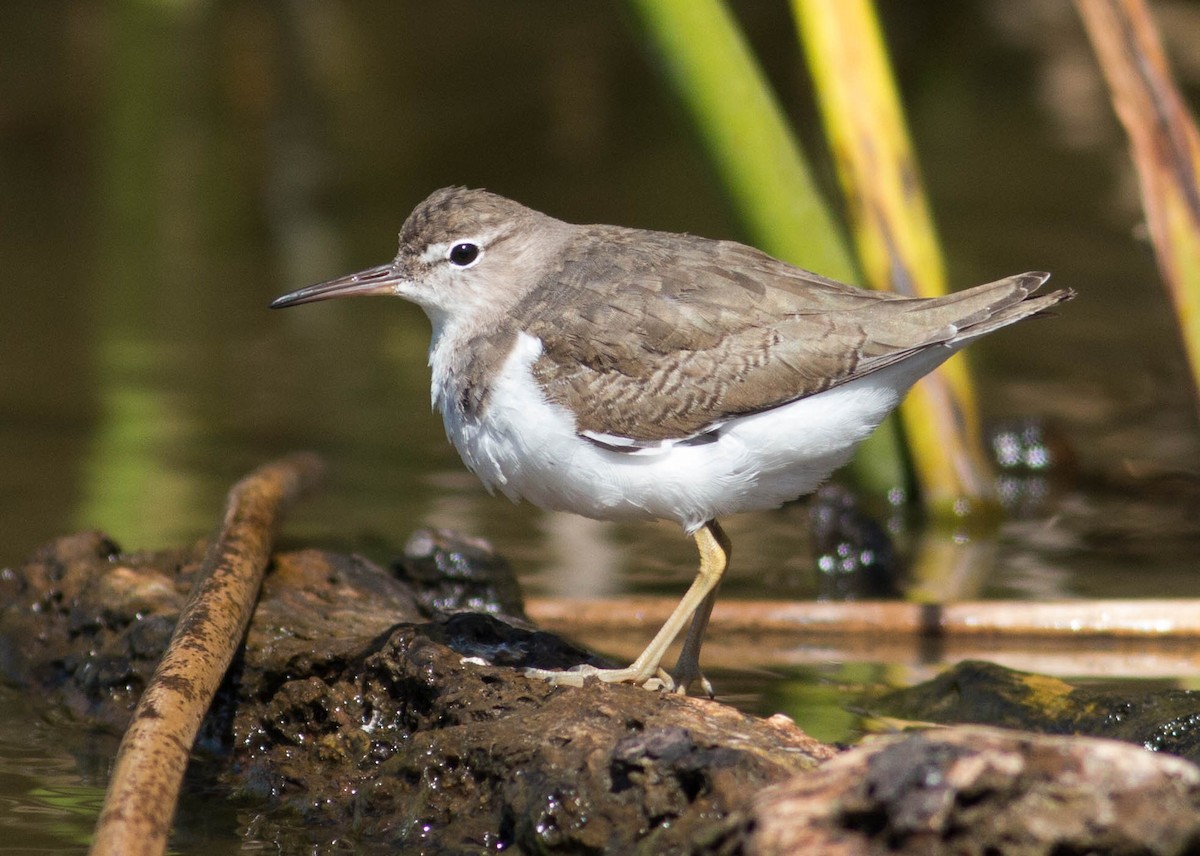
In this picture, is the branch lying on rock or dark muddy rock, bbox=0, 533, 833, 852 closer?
the branch lying on rock

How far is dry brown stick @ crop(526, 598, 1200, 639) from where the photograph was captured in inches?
261

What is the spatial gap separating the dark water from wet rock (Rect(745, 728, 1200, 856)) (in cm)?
226

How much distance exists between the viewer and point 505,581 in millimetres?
6871

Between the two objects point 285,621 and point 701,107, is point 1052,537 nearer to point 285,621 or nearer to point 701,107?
point 701,107

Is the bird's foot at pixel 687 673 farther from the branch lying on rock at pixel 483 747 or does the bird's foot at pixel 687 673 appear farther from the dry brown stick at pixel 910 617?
the dry brown stick at pixel 910 617

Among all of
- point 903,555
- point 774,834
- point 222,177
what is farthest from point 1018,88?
point 774,834

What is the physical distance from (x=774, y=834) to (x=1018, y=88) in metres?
15.8

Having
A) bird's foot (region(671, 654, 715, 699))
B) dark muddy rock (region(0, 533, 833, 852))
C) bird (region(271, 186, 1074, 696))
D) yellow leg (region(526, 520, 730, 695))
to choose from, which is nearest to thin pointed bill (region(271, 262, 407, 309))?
bird (region(271, 186, 1074, 696))

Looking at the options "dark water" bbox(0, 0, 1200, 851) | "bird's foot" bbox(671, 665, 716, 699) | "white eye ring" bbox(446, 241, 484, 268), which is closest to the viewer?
"bird's foot" bbox(671, 665, 716, 699)

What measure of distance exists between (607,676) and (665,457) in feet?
2.55

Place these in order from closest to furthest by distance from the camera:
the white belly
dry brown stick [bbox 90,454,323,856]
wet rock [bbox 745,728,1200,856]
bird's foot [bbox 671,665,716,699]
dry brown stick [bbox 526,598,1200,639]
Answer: wet rock [bbox 745,728,1200,856] < dry brown stick [bbox 90,454,323,856] < the white belly < bird's foot [bbox 671,665,716,699] < dry brown stick [bbox 526,598,1200,639]

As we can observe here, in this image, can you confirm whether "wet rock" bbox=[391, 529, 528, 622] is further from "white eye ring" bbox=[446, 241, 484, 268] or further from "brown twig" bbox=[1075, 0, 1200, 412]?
"brown twig" bbox=[1075, 0, 1200, 412]

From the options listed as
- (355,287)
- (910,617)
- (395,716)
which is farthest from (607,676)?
(355,287)

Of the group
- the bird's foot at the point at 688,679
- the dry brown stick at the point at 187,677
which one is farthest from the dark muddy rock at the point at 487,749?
the bird's foot at the point at 688,679
